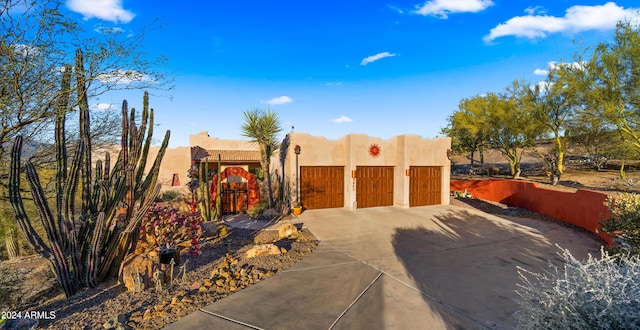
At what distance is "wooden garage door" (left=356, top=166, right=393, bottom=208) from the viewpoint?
48.5 feet

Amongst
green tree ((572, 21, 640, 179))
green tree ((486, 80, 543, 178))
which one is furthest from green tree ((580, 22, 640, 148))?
green tree ((486, 80, 543, 178))

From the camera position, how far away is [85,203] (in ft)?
17.9

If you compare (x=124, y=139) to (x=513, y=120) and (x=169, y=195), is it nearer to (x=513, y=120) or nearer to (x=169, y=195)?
(x=169, y=195)

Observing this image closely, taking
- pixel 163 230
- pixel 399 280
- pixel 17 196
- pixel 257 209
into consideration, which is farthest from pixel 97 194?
pixel 257 209

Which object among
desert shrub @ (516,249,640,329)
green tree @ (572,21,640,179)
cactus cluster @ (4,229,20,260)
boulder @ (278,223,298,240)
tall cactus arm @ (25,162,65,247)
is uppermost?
green tree @ (572,21,640,179)

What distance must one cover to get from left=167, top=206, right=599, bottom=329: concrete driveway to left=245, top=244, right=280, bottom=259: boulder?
0.86 m

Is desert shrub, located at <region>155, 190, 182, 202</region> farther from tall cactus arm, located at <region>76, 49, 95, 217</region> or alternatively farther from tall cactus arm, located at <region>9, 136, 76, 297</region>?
tall cactus arm, located at <region>9, 136, 76, 297</region>

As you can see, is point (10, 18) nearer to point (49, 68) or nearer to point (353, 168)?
point (49, 68)

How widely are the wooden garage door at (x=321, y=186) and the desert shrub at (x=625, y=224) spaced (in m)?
9.84

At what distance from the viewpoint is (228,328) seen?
157 inches

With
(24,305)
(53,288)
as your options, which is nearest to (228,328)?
(24,305)

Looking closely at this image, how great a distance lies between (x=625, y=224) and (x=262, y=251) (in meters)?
9.29

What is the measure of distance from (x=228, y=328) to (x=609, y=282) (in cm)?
444

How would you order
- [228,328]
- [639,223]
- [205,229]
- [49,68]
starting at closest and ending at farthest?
[228,328]
[49,68]
[639,223]
[205,229]
